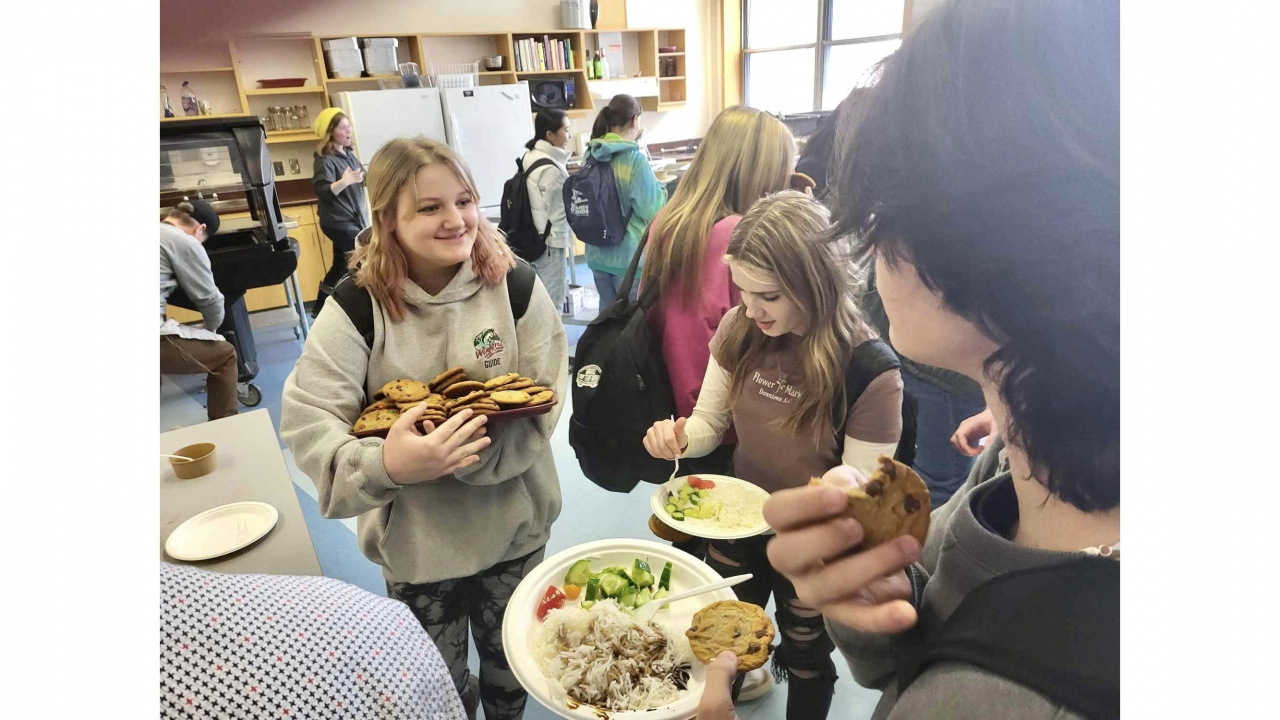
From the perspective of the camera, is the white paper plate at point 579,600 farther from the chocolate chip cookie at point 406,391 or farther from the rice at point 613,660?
the chocolate chip cookie at point 406,391

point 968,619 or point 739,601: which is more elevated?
point 968,619

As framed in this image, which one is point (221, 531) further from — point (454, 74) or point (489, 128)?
point (489, 128)

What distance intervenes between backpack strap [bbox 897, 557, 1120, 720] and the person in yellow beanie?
92.9 inches

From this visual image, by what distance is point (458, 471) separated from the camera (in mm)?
1057

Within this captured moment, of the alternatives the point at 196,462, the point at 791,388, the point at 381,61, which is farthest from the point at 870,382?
the point at 381,61

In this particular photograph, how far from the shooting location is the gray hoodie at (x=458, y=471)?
103 cm

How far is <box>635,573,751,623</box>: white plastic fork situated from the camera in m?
0.69

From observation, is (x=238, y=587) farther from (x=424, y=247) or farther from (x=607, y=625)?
(x=424, y=247)
